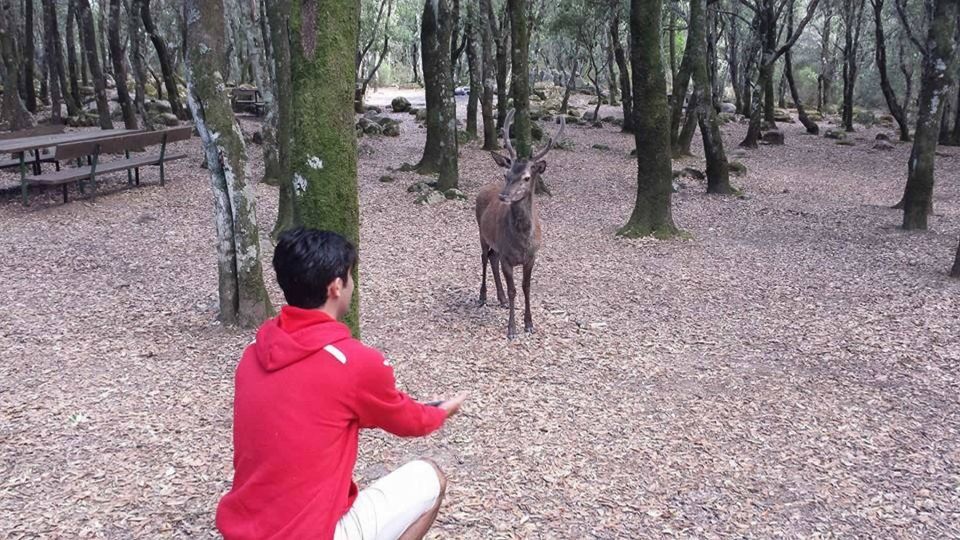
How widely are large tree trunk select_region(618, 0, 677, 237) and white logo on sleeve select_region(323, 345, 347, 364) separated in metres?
7.97

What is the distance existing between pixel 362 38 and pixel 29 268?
1061 inches

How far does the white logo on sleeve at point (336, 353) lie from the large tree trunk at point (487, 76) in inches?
599

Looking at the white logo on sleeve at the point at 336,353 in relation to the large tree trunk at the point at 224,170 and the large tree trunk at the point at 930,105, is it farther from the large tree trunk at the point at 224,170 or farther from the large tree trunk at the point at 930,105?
the large tree trunk at the point at 930,105

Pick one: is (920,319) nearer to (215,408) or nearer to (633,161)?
(215,408)

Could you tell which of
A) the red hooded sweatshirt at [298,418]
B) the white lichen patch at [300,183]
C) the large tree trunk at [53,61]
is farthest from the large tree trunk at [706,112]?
the large tree trunk at [53,61]

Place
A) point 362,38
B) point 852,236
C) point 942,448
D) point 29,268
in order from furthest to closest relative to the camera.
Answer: point 362,38
point 852,236
point 29,268
point 942,448

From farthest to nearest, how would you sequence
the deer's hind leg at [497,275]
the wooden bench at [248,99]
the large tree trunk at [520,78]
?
1. the wooden bench at [248,99]
2. the large tree trunk at [520,78]
3. the deer's hind leg at [497,275]

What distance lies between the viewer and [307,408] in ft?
7.01

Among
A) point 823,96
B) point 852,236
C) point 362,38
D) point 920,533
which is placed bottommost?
point 920,533

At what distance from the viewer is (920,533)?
11.8 feet

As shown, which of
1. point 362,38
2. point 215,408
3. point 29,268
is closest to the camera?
point 215,408

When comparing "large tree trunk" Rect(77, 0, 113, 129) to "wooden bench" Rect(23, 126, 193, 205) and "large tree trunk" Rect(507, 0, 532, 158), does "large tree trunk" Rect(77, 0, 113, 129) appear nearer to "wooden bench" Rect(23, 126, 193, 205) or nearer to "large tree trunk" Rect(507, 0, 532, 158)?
"wooden bench" Rect(23, 126, 193, 205)

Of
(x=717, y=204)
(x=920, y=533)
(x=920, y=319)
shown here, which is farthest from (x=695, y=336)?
(x=717, y=204)

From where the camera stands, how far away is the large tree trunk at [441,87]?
1262cm
